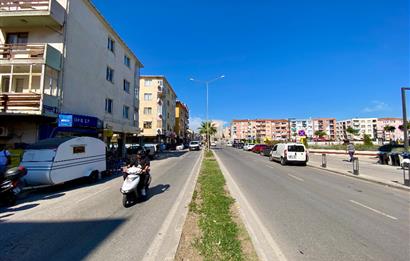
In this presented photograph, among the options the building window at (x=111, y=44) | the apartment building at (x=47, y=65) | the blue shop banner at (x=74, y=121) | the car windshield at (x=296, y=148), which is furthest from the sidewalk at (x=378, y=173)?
the building window at (x=111, y=44)

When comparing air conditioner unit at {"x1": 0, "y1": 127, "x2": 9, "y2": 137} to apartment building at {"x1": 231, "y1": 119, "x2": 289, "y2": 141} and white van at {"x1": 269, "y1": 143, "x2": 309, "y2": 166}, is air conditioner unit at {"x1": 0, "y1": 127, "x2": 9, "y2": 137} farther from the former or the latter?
apartment building at {"x1": 231, "y1": 119, "x2": 289, "y2": 141}

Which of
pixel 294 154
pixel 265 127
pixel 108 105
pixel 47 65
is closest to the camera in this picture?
pixel 47 65

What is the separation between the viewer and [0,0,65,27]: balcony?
14664 millimetres

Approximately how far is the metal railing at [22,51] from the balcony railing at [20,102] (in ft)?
9.09

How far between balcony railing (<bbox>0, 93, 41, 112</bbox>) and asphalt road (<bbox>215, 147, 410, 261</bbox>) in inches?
519

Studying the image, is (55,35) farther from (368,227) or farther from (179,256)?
(368,227)

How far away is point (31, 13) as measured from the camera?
14.7 m

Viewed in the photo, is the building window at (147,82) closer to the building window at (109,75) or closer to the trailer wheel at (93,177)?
the building window at (109,75)

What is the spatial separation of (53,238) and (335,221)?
6.43 metres

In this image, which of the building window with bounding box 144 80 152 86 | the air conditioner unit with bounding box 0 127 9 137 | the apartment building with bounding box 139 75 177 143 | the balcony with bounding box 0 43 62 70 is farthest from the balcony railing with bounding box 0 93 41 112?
the building window with bounding box 144 80 152 86

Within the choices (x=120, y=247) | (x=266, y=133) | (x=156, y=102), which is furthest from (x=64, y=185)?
(x=266, y=133)

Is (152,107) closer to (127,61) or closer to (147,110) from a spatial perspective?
(147,110)

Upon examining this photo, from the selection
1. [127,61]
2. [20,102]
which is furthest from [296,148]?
[127,61]

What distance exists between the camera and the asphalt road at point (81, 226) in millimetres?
3949
